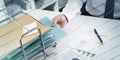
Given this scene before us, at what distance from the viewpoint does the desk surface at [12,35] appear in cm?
88

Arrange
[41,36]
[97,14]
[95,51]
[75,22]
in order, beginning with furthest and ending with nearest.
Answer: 1. [97,14]
2. [75,22]
3. [95,51]
4. [41,36]

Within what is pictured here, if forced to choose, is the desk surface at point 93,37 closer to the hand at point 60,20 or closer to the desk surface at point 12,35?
the hand at point 60,20

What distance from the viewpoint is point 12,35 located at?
96 centimetres

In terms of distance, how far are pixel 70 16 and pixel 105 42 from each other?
308 millimetres

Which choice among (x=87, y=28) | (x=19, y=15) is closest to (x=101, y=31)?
(x=87, y=28)

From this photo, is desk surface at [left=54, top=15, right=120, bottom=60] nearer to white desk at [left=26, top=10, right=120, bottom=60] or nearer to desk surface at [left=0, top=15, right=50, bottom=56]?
white desk at [left=26, top=10, right=120, bottom=60]

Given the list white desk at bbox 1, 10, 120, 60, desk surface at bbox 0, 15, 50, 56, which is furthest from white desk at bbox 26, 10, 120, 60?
desk surface at bbox 0, 15, 50, 56

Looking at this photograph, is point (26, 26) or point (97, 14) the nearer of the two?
point (26, 26)

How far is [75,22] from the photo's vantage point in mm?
1263

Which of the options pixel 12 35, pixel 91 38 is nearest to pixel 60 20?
pixel 91 38

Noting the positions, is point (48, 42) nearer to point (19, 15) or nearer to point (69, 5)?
point (19, 15)

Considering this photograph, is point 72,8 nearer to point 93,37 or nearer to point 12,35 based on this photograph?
point 93,37

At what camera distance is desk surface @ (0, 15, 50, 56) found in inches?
34.8

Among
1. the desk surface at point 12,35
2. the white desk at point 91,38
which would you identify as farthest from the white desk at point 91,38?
the desk surface at point 12,35
